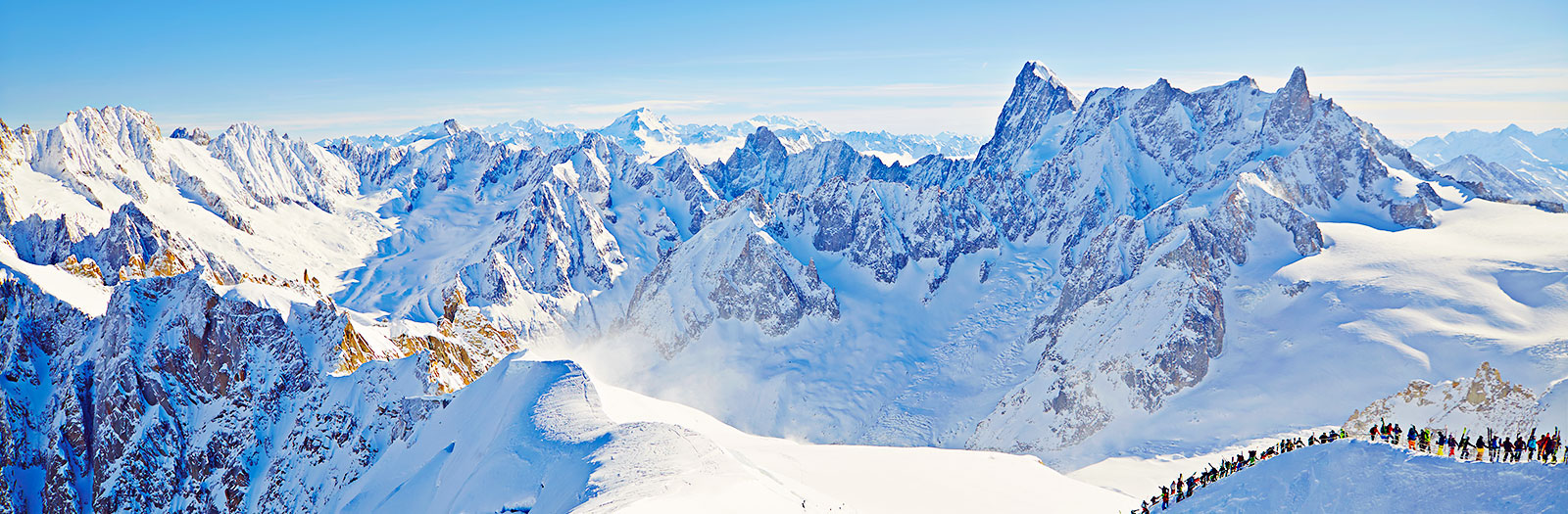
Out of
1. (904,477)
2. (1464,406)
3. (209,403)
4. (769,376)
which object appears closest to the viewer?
(904,477)

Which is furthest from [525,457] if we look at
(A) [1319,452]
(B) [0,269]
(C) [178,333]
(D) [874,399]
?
(D) [874,399]

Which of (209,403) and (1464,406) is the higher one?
(1464,406)

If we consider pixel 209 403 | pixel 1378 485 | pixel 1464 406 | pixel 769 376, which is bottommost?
pixel 769 376

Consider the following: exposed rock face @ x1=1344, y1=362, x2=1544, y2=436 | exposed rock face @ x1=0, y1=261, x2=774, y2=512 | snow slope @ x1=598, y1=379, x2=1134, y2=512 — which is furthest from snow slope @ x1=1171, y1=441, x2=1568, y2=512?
exposed rock face @ x1=1344, y1=362, x2=1544, y2=436

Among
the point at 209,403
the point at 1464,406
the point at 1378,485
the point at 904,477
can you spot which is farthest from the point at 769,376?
the point at 1378,485

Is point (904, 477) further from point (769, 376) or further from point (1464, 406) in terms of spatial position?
point (769, 376)

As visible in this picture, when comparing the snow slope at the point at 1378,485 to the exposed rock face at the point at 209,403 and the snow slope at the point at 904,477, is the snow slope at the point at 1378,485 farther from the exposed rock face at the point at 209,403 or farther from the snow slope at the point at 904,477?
the exposed rock face at the point at 209,403

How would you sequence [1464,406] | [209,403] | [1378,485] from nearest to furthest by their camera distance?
[1378,485]
[209,403]
[1464,406]
